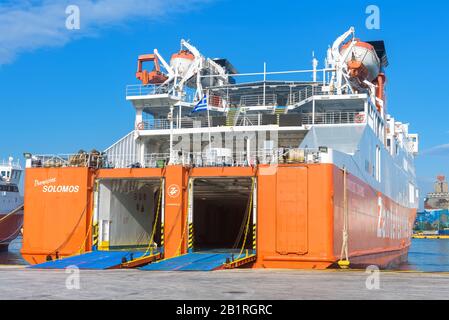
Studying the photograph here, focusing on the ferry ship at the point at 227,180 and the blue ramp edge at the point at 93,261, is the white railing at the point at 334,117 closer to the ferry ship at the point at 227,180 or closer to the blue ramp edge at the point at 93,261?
the ferry ship at the point at 227,180

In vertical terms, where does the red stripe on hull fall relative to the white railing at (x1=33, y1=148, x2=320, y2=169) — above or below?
below

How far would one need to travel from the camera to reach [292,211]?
2027cm

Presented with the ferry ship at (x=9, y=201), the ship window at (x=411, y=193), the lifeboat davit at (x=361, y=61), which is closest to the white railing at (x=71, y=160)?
the lifeboat davit at (x=361, y=61)

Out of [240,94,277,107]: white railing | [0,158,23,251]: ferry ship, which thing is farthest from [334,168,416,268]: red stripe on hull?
[0,158,23,251]: ferry ship

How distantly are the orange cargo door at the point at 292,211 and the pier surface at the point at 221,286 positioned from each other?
311 centimetres

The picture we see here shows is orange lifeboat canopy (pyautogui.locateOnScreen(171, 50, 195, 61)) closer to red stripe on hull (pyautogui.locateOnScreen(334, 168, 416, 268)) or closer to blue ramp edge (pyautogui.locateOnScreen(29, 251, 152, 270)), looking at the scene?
red stripe on hull (pyautogui.locateOnScreen(334, 168, 416, 268))

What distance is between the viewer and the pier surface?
1123cm

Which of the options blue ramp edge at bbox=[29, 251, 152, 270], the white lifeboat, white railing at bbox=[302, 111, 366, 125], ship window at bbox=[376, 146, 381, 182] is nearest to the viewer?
blue ramp edge at bbox=[29, 251, 152, 270]

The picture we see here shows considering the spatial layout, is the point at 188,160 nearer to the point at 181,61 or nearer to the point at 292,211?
the point at 292,211

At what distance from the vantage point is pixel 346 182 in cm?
2233

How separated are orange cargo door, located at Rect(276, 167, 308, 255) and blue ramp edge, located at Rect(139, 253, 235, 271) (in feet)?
7.06

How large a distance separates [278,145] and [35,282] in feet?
53.0
